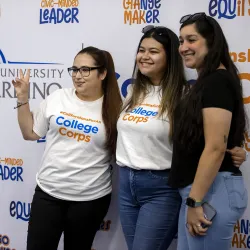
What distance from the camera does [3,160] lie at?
206 cm

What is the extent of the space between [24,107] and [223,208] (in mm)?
983

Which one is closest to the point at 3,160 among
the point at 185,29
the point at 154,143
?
the point at 154,143

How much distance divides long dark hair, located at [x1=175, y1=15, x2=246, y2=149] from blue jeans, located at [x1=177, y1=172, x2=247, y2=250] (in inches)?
5.3

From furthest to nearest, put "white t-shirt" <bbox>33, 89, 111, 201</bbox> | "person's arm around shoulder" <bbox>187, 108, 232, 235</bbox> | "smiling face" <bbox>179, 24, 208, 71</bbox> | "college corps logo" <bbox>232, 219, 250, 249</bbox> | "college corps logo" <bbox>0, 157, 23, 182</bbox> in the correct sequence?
"college corps logo" <bbox>0, 157, 23, 182</bbox>
"college corps logo" <bbox>232, 219, 250, 249</bbox>
"white t-shirt" <bbox>33, 89, 111, 201</bbox>
"smiling face" <bbox>179, 24, 208, 71</bbox>
"person's arm around shoulder" <bbox>187, 108, 232, 235</bbox>

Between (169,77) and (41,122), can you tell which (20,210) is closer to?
(41,122)

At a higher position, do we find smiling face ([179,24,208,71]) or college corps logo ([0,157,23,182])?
smiling face ([179,24,208,71])

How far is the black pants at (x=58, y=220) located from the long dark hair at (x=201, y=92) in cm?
65

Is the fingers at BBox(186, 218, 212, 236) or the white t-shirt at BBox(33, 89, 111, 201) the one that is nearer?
the fingers at BBox(186, 218, 212, 236)

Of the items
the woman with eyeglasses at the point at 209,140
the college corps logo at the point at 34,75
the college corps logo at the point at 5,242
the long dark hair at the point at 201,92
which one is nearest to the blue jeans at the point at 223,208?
the woman with eyeglasses at the point at 209,140

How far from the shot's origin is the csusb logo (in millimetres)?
2070

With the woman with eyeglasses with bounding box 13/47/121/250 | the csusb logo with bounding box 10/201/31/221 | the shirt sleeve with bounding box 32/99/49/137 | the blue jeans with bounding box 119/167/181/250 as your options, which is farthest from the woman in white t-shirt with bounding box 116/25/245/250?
the csusb logo with bounding box 10/201/31/221

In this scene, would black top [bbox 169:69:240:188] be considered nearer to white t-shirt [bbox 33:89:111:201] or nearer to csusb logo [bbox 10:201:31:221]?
white t-shirt [bbox 33:89:111:201]

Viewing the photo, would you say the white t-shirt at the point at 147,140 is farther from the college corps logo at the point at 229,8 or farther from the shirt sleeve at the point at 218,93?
the college corps logo at the point at 229,8

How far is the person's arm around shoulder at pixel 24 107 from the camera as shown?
165 cm
